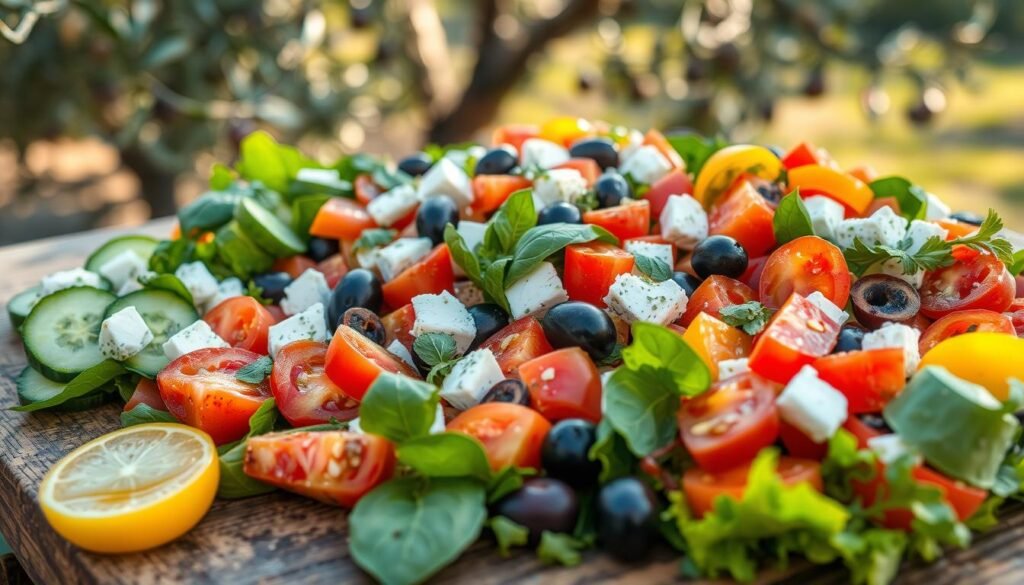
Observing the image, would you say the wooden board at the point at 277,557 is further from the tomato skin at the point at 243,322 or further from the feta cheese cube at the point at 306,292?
the feta cheese cube at the point at 306,292

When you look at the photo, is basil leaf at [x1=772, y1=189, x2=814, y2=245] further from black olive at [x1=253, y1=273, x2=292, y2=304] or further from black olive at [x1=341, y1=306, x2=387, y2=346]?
black olive at [x1=253, y1=273, x2=292, y2=304]

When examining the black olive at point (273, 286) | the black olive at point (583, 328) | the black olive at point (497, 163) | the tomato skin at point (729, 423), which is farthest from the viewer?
the black olive at point (497, 163)

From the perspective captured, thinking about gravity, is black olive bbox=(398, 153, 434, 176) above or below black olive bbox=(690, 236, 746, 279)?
above

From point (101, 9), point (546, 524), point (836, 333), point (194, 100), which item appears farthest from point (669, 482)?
point (194, 100)

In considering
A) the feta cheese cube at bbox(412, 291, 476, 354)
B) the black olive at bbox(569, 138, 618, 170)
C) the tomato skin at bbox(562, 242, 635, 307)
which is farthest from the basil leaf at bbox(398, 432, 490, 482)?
the black olive at bbox(569, 138, 618, 170)

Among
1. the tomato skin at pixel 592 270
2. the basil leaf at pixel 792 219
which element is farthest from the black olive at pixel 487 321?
the basil leaf at pixel 792 219

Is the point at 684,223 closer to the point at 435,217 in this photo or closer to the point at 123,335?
the point at 435,217
